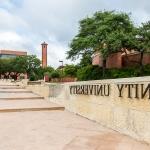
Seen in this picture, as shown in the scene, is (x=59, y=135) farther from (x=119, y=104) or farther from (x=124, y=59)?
(x=124, y=59)

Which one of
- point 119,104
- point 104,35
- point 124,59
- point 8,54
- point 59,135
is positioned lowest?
point 59,135

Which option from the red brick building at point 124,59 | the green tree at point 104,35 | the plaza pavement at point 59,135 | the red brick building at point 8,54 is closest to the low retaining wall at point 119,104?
the plaza pavement at point 59,135

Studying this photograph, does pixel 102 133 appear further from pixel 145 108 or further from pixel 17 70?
pixel 17 70

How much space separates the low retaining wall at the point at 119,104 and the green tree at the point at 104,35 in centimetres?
2429

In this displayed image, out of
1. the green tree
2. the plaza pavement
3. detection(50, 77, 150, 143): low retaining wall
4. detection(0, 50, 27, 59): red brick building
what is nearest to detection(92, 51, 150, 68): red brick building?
the green tree

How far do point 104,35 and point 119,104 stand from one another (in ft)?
97.0

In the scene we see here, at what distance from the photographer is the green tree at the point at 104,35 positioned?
1388 inches

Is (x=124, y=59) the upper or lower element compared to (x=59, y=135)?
upper

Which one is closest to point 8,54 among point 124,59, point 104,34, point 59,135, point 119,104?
point 124,59

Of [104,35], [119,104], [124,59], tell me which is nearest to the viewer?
[119,104]

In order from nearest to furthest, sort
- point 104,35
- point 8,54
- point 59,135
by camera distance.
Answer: point 59,135 → point 104,35 → point 8,54

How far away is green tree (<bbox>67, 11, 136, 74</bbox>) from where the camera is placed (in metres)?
35.2

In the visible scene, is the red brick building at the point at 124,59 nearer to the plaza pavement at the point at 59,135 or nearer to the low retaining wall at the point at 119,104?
the low retaining wall at the point at 119,104

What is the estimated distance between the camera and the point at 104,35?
37.3 metres
